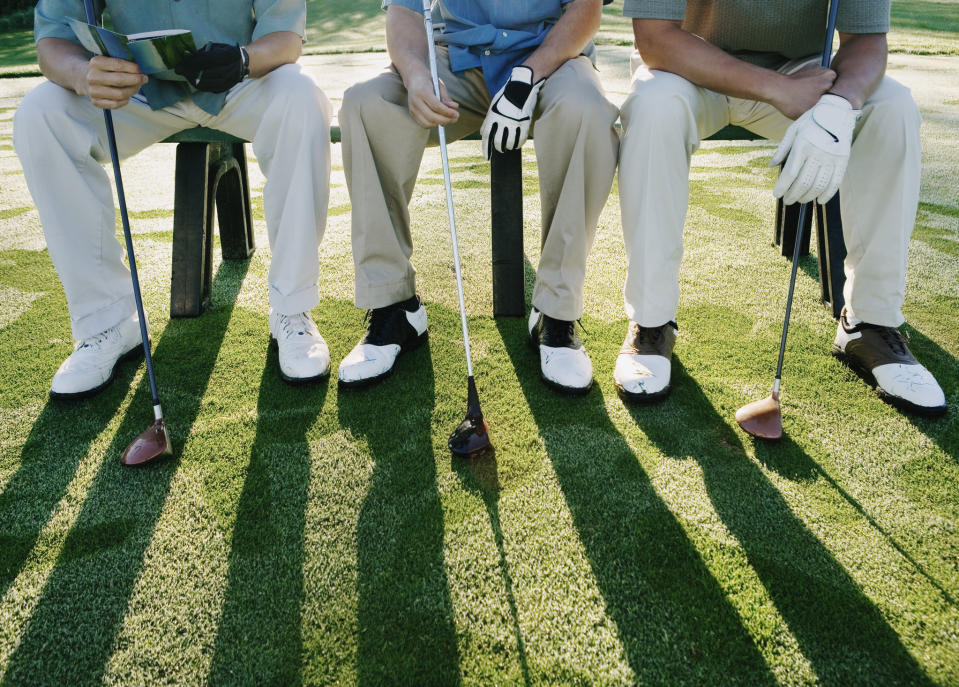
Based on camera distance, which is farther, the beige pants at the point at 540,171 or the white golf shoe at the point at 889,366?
the beige pants at the point at 540,171

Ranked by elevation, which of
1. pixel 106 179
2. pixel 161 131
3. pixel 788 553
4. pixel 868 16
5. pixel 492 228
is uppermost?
pixel 868 16

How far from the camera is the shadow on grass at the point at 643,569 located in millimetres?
1060

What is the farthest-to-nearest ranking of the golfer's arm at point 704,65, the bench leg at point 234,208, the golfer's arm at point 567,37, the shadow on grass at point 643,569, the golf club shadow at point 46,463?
the bench leg at point 234,208
the golfer's arm at point 567,37
the golfer's arm at point 704,65
the golf club shadow at point 46,463
the shadow on grass at point 643,569

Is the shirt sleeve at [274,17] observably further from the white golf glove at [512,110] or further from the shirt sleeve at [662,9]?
the shirt sleeve at [662,9]

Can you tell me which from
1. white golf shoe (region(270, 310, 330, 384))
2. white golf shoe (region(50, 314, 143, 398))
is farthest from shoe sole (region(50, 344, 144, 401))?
white golf shoe (region(270, 310, 330, 384))

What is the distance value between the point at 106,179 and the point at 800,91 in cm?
194

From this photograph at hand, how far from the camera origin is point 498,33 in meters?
1.99

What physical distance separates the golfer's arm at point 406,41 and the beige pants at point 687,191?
2.01ft

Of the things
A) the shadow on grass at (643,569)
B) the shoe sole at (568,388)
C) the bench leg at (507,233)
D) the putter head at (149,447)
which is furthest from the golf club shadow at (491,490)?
the bench leg at (507,233)

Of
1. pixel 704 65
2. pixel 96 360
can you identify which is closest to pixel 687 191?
pixel 704 65

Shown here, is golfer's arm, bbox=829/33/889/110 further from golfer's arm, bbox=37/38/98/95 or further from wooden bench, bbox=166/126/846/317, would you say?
golfer's arm, bbox=37/38/98/95

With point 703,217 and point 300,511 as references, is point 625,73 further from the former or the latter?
point 300,511

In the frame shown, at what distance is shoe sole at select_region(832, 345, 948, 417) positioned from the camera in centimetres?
165

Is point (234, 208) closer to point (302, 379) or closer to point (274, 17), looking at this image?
point (274, 17)
